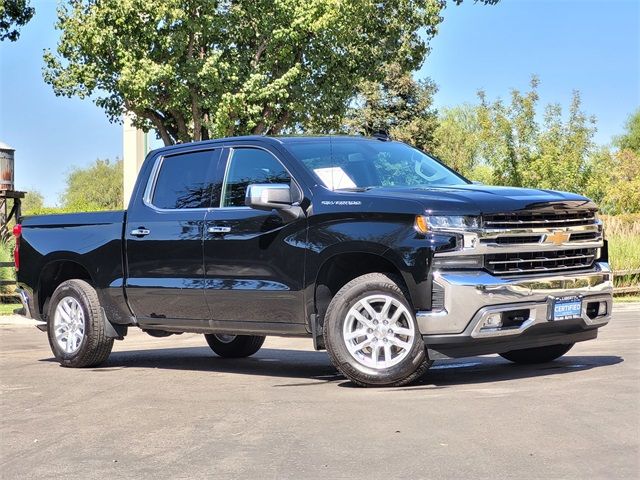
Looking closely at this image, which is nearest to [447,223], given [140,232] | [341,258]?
[341,258]

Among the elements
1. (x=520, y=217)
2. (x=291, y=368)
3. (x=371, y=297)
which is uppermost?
(x=520, y=217)

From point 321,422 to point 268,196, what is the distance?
2.41 meters

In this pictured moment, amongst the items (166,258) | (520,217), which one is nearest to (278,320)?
(166,258)

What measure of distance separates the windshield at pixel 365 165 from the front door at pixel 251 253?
0.96 feet

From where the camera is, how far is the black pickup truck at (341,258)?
8.45 m

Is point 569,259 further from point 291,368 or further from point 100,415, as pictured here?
point 100,415

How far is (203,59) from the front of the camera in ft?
106

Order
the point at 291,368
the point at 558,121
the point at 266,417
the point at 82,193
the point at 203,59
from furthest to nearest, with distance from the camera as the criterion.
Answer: the point at 82,193 → the point at 558,121 → the point at 203,59 → the point at 291,368 → the point at 266,417

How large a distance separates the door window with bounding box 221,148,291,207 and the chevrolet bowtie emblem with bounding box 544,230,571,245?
2.34 meters

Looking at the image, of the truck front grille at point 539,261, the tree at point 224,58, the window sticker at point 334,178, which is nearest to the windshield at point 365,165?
the window sticker at point 334,178

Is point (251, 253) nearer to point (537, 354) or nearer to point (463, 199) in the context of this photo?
point (463, 199)

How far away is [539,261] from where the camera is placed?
881cm

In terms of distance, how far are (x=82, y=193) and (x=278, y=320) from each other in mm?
92336

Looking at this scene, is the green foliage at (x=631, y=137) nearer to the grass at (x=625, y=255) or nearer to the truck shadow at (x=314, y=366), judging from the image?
the grass at (x=625, y=255)
